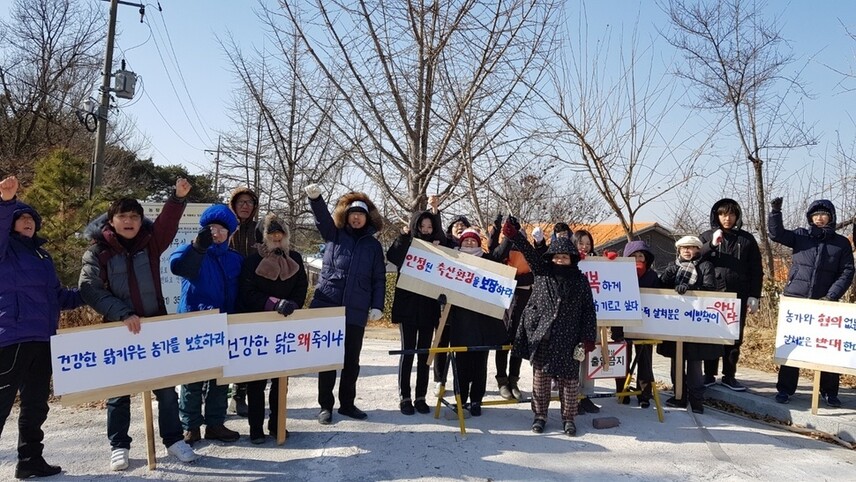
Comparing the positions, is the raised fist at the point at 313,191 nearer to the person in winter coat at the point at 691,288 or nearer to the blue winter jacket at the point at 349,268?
the blue winter jacket at the point at 349,268

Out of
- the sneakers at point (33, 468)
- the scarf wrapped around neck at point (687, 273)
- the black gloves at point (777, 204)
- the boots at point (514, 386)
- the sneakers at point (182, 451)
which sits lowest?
the sneakers at point (33, 468)

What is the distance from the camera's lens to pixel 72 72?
25.1m

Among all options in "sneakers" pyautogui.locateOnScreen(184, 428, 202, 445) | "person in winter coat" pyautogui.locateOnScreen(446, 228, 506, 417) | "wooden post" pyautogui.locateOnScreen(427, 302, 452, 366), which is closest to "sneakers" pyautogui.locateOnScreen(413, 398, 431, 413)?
"person in winter coat" pyautogui.locateOnScreen(446, 228, 506, 417)

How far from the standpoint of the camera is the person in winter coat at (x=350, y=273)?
16.9 feet

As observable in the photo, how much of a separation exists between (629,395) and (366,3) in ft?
19.2

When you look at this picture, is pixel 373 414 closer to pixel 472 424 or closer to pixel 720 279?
pixel 472 424

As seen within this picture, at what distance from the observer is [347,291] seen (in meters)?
5.16

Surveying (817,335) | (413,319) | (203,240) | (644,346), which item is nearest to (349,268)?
(413,319)

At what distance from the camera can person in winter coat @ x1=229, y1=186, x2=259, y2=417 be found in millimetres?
5387

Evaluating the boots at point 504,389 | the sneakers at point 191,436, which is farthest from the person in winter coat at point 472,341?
the sneakers at point 191,436

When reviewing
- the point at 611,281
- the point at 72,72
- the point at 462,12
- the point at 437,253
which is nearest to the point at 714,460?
the point at 611,281

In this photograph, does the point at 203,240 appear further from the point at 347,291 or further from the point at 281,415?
the point at 281,415

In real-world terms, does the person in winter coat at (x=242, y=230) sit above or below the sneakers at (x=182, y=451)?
above

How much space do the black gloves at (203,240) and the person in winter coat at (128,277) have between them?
7.4 inches
